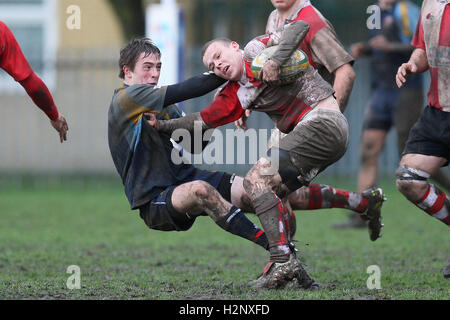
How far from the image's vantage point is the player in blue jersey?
195 inches

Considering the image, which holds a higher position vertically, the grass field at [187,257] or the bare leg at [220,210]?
the bare leg at [220,210]

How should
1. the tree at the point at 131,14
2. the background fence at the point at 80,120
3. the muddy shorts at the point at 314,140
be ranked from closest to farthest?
1. the muddy shorts at the point at 314,140
2. the background fence at the point at 80,120
3. the tree at the point at 131,14

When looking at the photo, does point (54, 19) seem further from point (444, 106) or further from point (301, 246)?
point (444, 106)

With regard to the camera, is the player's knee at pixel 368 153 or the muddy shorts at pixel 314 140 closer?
the muddy shorts at pixel 314 140

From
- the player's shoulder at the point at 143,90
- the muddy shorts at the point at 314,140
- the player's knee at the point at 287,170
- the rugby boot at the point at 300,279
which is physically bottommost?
the rugby boot at the point at 300,279

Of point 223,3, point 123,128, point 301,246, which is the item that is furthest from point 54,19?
point 123,128

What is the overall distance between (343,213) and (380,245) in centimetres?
303

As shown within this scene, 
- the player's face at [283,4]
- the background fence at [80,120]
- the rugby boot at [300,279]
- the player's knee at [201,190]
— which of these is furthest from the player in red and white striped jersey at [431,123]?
the background fence at [80,120]

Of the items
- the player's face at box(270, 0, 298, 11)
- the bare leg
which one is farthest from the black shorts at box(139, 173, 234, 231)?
the player's face at box(270, 0, 298, 11)

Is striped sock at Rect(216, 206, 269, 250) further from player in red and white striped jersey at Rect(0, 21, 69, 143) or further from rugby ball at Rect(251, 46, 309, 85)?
player in red and white striped jersey at Rect(0, 21, 69, 143)

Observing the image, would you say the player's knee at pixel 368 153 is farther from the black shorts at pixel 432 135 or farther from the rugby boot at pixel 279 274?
the rugby boot at pixel 279 274

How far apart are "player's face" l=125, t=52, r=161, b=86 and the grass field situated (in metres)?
1.30

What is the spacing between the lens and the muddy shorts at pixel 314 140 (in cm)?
486

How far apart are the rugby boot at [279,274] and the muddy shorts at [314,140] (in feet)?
1.75
